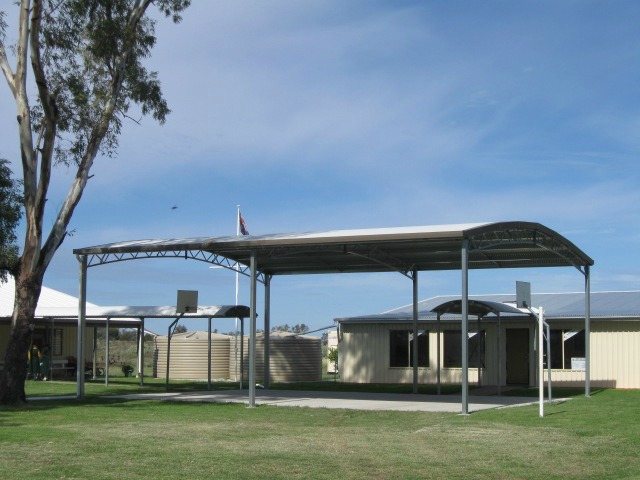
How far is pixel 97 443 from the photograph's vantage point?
1260 centimetres

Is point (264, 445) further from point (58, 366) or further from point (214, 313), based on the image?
point (58, 366)

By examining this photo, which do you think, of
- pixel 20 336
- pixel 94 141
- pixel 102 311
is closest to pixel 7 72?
pixel 94 141

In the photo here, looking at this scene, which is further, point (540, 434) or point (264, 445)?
point (540, 434)

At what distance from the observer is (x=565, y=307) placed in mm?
30047

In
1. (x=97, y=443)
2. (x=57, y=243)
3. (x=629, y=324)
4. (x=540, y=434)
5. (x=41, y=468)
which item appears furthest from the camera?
(x=629, y=324)

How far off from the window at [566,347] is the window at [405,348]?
4.53m

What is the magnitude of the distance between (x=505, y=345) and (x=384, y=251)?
29.8 ft

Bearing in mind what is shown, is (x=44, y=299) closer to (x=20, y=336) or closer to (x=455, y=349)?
(x=455, y=349)

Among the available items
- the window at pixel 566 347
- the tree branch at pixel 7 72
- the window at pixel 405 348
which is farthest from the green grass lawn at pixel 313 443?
the window at pixel 405 348

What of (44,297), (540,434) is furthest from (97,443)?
(44,297)

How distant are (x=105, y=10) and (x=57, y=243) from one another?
563cm

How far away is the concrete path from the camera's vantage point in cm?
1975

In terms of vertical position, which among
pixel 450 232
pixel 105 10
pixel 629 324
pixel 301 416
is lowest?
pixel 301 416

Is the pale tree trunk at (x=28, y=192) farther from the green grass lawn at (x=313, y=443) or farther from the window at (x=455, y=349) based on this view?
the window at (x=455, y=349)
